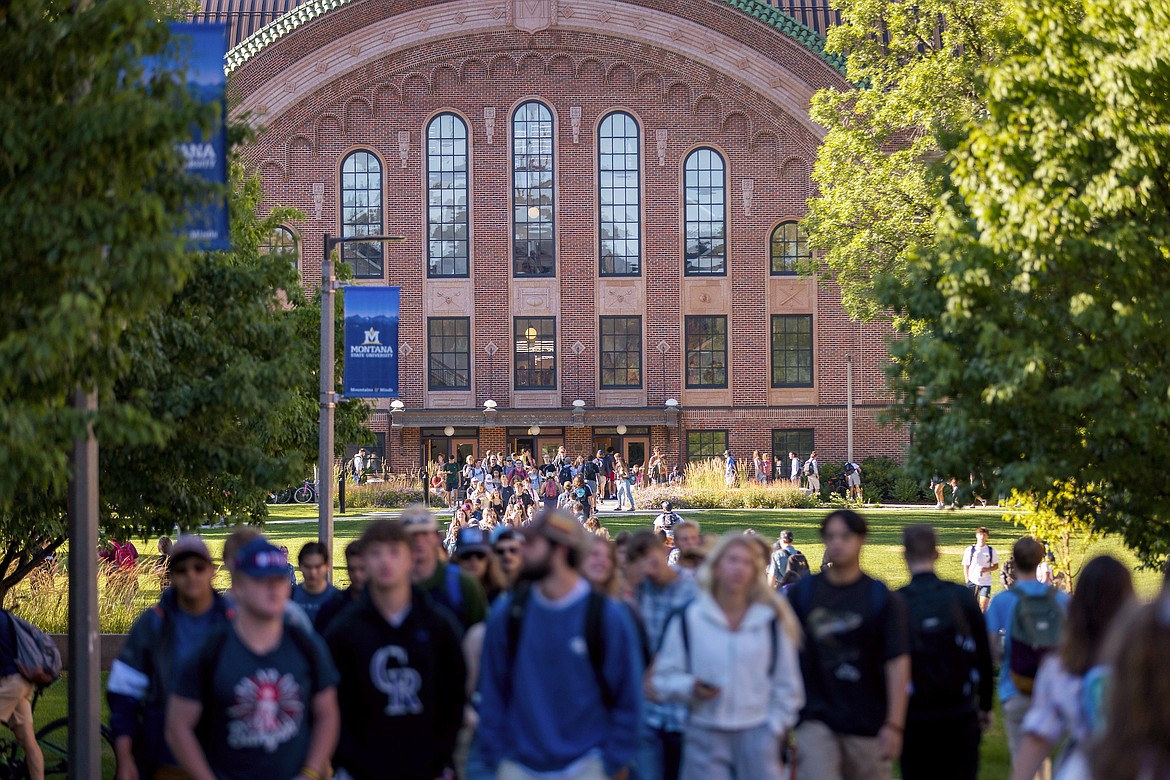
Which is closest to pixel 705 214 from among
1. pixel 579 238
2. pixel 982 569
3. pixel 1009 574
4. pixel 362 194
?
pixel 579 238

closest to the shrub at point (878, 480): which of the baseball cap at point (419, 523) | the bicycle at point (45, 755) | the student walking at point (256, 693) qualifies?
the bicycle at point (45, 755)

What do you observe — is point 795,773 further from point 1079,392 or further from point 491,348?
point 491,348

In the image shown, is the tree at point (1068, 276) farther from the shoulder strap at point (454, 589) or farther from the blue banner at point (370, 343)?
the blue banner at point (370, 343)

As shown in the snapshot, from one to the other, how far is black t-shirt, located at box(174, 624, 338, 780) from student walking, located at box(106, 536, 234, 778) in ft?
3.35

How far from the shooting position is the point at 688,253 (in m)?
51.8

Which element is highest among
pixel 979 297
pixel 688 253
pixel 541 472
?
pixel 688 253

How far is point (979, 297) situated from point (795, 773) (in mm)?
6178

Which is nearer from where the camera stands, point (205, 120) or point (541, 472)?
point (205, 120)

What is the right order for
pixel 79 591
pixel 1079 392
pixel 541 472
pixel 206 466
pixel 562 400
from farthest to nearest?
pixel 562 400
pixel 541 472
pixel 206 466
pixel 1079 392
pixel 79 591

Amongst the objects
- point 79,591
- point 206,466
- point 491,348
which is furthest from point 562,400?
point 79,591

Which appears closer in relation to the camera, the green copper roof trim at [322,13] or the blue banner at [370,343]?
the blue banner at [370,343]

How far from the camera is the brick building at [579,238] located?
51000 mm

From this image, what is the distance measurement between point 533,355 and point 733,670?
45242mm

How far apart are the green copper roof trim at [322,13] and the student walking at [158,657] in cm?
4475
